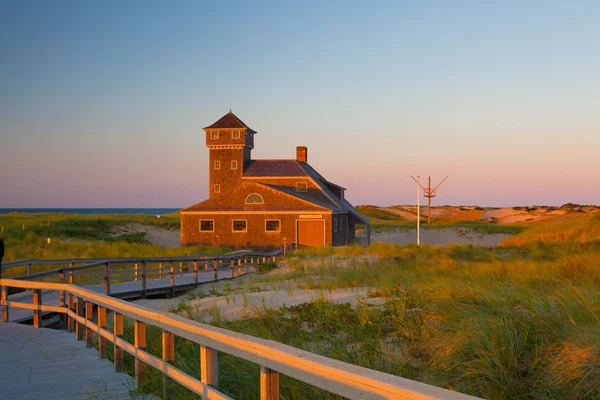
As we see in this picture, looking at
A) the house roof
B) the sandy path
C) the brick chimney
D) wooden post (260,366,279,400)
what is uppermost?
the brick chimney

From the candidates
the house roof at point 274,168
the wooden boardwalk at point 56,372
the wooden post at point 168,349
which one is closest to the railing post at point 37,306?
the wooden boardwalk at point 56,372

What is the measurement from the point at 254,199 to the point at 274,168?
6921 mm

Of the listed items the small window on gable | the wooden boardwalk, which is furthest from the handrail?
the small window on gable

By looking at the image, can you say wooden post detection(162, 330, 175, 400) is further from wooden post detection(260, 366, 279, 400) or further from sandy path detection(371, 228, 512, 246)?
sandy path detection(371, 228, 512, 246)

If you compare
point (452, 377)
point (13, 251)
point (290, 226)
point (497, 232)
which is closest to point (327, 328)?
point (452, 377)

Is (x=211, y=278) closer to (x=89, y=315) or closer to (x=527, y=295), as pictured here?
(x=89, y=315)

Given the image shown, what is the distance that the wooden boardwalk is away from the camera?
622cm

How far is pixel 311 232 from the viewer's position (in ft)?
140

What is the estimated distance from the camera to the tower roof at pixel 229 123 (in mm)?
49031

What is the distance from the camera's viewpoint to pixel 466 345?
629cm

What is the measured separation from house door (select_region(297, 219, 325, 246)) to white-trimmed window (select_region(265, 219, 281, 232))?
1.37 m

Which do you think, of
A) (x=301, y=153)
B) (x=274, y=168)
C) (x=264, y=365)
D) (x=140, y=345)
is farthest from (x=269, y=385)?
(x=301, y=153)

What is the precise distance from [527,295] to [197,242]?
120 ft

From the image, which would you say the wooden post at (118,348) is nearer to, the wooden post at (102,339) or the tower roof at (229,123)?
the wooden post at (102,339)
